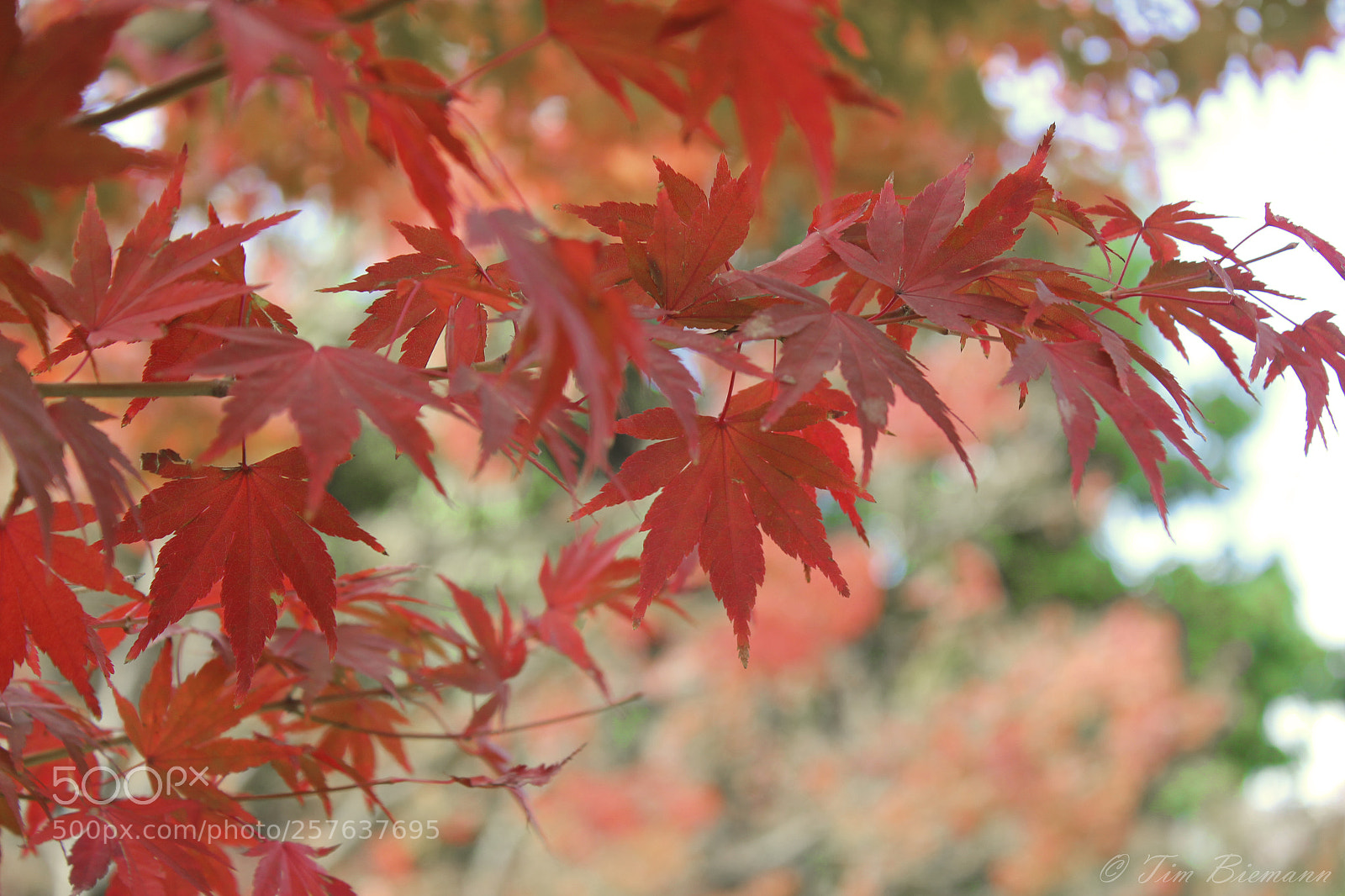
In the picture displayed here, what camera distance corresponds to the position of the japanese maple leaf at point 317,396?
0.35 m

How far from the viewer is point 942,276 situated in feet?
1.52

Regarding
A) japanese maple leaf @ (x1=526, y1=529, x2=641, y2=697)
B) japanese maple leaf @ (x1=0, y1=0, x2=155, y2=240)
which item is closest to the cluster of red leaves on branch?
japanese maple leaf @ (x1=0, y1=0, x2=155, y2=240)

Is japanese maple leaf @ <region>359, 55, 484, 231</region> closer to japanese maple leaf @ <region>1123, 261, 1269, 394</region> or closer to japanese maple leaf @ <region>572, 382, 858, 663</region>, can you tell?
japanese maple leaf @ <region>572, 382, 858, 663</region>

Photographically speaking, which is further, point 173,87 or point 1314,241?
point 1314,241

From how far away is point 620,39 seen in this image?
452 millimetres

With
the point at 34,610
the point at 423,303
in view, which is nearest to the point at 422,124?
the point at 423,303

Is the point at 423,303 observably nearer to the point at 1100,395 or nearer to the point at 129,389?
the point at 129,389

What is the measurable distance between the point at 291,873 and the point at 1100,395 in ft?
1.76

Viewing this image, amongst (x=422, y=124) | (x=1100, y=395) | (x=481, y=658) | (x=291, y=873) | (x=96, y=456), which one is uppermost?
(x=422, y=124)

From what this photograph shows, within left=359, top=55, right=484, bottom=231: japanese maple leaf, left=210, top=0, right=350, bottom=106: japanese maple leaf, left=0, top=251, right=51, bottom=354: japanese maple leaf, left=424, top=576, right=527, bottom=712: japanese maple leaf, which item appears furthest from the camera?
left=424, top=576, right=527, bottom=712: japanese maple leaf

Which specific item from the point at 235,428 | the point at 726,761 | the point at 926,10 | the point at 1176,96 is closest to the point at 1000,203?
the point at 235,428

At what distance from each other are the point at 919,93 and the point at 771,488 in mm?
2042

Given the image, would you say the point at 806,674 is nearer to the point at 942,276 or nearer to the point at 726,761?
the point at 726,761

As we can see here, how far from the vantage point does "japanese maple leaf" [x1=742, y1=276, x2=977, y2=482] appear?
39 cm
